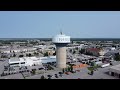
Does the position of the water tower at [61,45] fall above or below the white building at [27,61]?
above

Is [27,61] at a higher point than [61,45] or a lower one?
lower

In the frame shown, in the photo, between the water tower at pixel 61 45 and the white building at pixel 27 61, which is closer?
the water tower at pixel 61 45

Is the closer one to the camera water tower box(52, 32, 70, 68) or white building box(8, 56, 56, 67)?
water tower box(52, 32, 70, 68)

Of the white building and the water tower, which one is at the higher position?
the water tower

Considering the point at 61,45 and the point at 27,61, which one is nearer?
the point at 61,45

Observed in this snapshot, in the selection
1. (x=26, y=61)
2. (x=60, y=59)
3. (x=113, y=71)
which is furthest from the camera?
(x=26, y=61)
